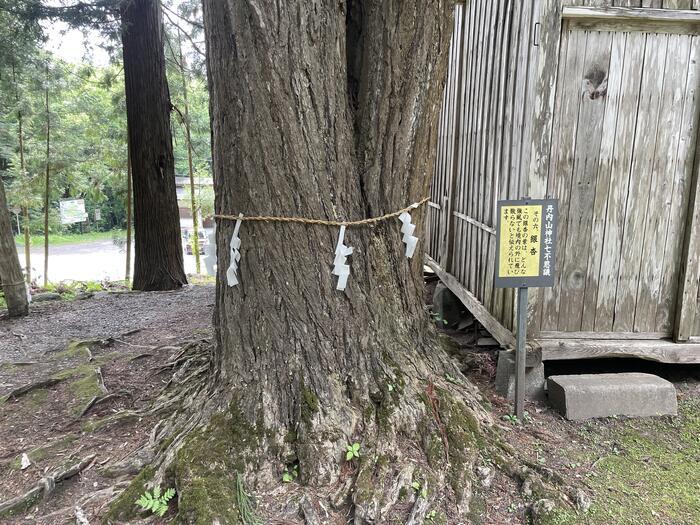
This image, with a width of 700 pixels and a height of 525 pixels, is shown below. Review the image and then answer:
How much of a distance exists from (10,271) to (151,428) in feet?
14.4

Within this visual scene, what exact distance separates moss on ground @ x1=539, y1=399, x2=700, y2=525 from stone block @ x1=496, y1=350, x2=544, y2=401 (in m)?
0.58

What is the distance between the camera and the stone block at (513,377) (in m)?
3.98

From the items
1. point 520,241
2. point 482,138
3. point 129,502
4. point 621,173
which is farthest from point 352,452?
point 482,138

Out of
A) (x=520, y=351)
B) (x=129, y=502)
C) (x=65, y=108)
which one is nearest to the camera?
(x=129, y=502)

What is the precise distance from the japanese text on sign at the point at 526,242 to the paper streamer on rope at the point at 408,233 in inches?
22.3

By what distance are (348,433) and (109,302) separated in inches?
238

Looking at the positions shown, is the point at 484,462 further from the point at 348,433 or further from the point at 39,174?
the point at 39,174

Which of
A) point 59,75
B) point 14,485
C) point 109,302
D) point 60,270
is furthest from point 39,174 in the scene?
point 14,485

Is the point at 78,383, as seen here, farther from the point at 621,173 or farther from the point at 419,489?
the point at 621,173

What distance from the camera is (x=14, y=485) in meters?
2.91

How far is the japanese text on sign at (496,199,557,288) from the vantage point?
326 cm

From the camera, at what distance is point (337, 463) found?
8.94 feet

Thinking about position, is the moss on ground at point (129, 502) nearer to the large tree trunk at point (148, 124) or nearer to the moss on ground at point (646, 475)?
the moss on ground at point (646, 475)

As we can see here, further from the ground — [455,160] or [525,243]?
[455,160]
